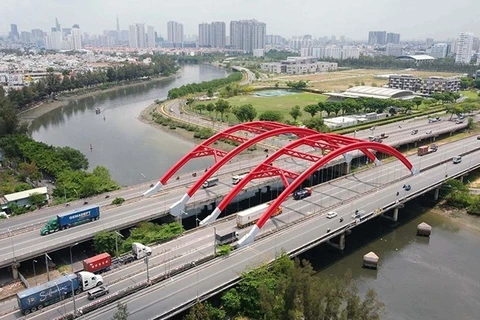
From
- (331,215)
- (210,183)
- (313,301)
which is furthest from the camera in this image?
(210,183)

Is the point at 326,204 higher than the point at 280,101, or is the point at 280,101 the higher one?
the point at 280,101

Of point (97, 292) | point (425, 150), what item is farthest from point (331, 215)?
point (425, 150)

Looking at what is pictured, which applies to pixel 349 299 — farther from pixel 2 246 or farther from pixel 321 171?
pixel 321 171

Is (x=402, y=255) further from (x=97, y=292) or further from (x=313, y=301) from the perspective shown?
(x=97, y=292)

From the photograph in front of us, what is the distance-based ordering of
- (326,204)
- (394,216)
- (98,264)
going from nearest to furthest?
1. (98,264)
2. (326,204)
3. (394,216)

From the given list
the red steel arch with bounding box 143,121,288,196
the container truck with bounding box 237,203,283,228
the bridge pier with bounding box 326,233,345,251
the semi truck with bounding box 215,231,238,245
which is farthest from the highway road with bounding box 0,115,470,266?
the bridge pier with bounding box 326,233,345,251

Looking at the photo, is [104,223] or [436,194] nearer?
[104,223]
